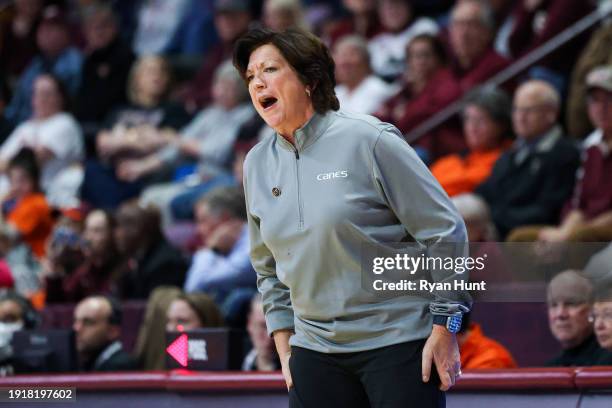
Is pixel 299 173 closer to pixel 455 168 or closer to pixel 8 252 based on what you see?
pixel 455 168

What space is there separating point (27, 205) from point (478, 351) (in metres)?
4.65

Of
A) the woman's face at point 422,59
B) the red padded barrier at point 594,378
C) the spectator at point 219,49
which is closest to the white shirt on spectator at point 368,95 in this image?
the woman's face at point 422,59

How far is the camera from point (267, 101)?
3.01 m

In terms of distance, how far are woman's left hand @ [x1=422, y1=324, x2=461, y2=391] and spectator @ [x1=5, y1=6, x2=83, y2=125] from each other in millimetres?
7858

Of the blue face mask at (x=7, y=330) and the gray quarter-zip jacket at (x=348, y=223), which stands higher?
the gray quarter-zip jacket at (x=348, y=223)

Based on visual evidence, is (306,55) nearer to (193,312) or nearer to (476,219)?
(193,312)

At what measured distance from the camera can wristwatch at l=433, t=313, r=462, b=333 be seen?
278 centimetres

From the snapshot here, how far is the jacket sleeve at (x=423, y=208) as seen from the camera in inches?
Answer: 110

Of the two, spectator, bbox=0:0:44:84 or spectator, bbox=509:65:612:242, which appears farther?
spectator, bbox=0:0:44:84

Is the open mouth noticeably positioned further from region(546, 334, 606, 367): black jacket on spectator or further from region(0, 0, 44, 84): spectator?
region(0, 0, 44, 84): spectator

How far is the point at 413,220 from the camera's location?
9.27 feet

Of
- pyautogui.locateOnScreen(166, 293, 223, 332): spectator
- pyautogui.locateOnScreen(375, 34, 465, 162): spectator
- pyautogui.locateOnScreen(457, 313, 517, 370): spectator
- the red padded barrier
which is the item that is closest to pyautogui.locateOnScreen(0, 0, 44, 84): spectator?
pyautogui.locateOnScreen(375, 34, 465, 162): spectator

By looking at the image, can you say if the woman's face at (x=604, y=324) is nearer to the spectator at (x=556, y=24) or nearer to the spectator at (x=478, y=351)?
the spectator at (x=478, y=351)

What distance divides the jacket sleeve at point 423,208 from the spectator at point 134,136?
240 inches
